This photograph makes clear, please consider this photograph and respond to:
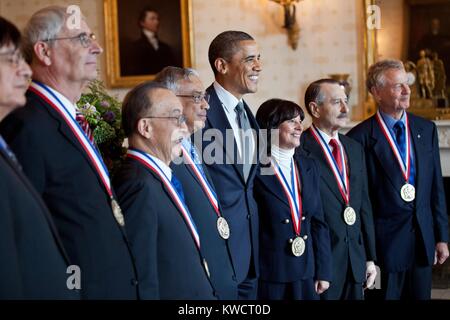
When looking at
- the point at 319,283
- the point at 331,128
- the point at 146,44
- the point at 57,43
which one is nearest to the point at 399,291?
the point at 319,283

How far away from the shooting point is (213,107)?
4.02 metres

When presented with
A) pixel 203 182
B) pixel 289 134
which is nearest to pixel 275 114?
pixel 289 134

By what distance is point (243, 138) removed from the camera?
4.05 m

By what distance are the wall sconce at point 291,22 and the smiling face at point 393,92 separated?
3219 millimetres

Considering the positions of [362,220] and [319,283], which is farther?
[362,220]

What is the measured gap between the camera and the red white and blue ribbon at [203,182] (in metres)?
3.40

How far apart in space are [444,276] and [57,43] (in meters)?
5.94

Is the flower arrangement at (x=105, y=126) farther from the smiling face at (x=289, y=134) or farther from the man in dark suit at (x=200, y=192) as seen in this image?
the smiling face at (x=289, y=134)

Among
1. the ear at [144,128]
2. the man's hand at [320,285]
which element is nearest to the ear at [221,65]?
the ear at [144,128]

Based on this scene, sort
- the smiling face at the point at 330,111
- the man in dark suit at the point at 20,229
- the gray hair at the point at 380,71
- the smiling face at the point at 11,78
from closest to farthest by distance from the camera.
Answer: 1. the man in dark suit at the point at 20,229
2. the smiling face at the point at 11,78
3. the smiling face at the point at 330,111
4. the gray hair at the point at 380,71

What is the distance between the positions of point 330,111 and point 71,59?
7.37 ft

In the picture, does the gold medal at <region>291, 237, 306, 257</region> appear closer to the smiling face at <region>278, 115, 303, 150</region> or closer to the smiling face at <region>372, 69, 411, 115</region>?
the smiling face at <region>278, 115, 303, 150</region>

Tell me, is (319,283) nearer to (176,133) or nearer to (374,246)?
(374,246)

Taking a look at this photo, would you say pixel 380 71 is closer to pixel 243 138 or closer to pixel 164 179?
pixel 243 138
